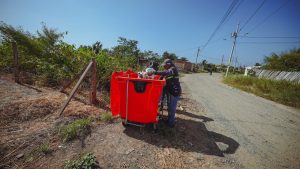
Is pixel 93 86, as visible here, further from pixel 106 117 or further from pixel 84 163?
pixel 84 163

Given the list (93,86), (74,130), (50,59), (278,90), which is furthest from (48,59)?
(278,90)

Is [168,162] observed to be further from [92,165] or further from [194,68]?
[194,68]

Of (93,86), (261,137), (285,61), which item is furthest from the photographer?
(285,61)

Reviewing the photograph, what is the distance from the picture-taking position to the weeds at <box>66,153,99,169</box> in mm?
2471

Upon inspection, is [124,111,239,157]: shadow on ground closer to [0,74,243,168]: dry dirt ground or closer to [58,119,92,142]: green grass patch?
[0,74,243,168]: dry dirt ground

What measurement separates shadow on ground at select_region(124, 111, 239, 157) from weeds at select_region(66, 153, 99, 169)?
114 cm

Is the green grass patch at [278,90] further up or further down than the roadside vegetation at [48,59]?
further down

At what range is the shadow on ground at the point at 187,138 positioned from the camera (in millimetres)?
3525

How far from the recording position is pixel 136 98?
3512mm

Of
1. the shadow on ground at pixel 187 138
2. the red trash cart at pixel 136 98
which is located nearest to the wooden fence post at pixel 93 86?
the red trash cart at pixel 136 98

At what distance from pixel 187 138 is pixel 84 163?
7.57 ft

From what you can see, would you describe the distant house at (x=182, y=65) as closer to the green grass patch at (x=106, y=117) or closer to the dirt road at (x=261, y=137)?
the dirt road at (x=261, y=137)

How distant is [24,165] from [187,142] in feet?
9.67

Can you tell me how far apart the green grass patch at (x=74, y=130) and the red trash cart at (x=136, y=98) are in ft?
2.45
